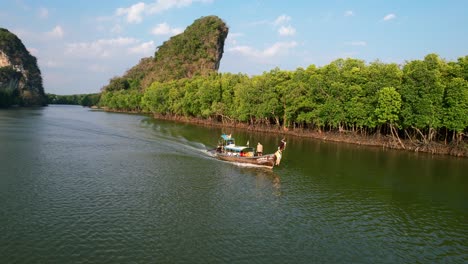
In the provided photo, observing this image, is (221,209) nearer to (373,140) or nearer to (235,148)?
(235,148)

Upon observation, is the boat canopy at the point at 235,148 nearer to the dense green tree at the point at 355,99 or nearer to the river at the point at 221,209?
the river at the point at 221,209

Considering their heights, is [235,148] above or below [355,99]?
below

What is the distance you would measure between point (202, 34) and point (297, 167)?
146 meters

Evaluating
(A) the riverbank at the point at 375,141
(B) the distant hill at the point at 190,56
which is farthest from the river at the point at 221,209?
(B) the distant hill at the point at 190,56

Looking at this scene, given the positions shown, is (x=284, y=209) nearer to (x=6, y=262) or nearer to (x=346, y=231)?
(x=346, y=231)

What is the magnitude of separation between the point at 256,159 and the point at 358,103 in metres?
25.9

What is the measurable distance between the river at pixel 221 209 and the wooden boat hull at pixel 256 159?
0.99m

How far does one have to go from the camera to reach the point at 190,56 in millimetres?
171625

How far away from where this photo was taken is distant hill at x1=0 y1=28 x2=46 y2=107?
15762cm

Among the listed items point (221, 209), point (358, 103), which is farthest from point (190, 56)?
point (221, 209)

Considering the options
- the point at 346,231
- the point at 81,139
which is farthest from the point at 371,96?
the point at 81,139

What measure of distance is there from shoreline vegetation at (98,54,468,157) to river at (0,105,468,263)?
31.0 ft

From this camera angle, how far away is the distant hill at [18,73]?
158 metres

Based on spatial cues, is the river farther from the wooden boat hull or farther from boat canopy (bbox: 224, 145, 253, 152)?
boat canopy (bbox: 224, 145, 253, 152)
